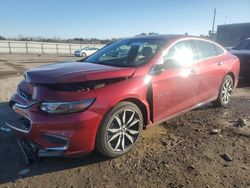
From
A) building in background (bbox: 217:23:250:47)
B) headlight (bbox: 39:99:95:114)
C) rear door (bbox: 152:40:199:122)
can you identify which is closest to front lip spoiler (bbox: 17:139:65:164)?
headlight (bbox: 39:99:95:114)

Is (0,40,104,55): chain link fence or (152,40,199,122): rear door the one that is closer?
(152,40,199,122): rear door

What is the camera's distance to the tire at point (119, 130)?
12.4 feet

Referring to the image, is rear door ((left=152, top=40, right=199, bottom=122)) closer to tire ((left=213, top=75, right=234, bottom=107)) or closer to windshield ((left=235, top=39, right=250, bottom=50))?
tire ((left=213, top=75, right=234, bottom=107))

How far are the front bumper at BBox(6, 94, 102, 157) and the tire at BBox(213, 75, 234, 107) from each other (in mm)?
3774

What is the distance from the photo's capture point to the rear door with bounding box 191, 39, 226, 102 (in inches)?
221

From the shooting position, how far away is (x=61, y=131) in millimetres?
3492

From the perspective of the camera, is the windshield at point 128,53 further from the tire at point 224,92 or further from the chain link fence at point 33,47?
the chain link fence at point 33,47

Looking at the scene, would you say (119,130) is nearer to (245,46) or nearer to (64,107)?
(64,107)

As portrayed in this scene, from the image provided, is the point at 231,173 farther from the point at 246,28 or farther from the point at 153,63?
the point at 246,28

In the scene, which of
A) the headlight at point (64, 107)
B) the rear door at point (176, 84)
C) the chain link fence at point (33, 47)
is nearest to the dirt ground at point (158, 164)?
the rear door at point (176, 84)

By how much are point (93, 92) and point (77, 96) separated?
0.22m

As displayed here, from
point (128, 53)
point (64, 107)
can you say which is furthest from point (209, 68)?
point (64, 107)

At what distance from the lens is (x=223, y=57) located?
6480 mm

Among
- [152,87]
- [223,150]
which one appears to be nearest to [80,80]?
[152,87]
